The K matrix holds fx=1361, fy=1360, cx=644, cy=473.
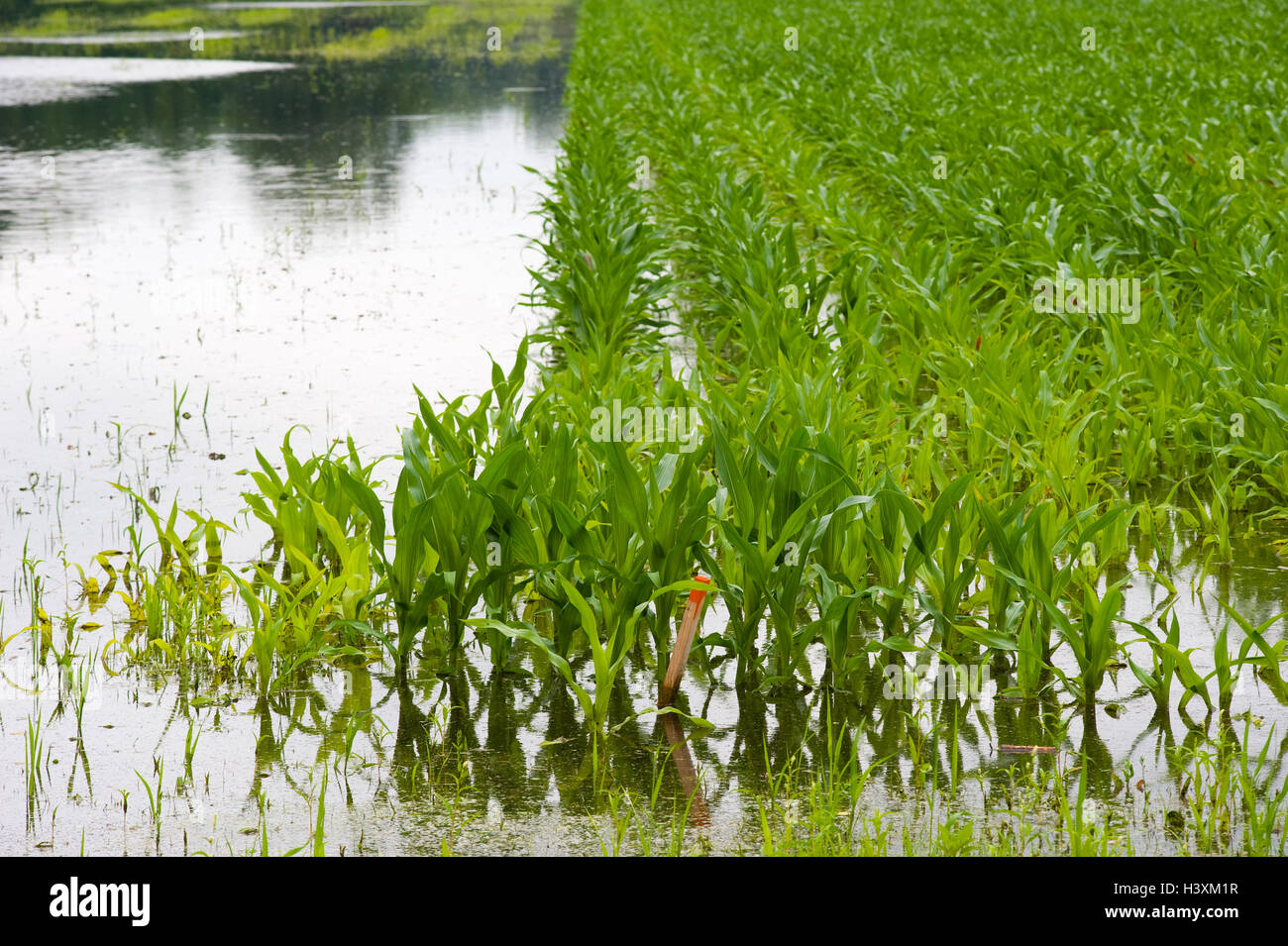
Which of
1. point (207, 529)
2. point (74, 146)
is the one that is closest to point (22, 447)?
point (207, 529)

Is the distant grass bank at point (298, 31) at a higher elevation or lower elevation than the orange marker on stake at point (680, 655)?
higher

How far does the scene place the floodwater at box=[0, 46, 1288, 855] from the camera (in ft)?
9.89

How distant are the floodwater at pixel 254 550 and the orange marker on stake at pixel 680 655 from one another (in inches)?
3.7

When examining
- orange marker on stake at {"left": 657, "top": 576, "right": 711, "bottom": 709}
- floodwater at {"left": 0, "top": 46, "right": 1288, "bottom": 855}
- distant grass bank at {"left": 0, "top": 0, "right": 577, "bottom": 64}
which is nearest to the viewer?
floodwater at {"left": 0, "top": 46, "right": 1288, "bottom": 855}

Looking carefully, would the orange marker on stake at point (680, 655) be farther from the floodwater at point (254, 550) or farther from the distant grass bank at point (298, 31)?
the distant grass bank at point (298, 31)

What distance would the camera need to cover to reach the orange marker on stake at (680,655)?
3473 millimetres

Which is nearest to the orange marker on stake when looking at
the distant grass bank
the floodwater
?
the floodwater

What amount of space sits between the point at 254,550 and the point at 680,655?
1818mm

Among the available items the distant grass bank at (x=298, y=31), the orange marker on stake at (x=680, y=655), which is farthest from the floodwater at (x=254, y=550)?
the distant grass bank at (x=298, y=31)

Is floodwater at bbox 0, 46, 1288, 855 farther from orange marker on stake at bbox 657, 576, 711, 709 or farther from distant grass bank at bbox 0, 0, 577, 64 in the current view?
distant grass bank at bbox 0, 0, 577, 64

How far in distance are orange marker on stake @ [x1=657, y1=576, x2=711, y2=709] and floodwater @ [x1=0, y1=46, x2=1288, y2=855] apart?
0.31 feet

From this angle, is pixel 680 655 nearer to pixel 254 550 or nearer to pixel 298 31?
pixel 254 550

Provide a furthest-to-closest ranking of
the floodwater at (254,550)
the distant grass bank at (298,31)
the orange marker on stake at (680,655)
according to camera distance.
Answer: the distant grass bank at (298,31) → the orange marker on stake at (680,655) → the floodwater at (254,550)

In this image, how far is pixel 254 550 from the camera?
4.60 metres
